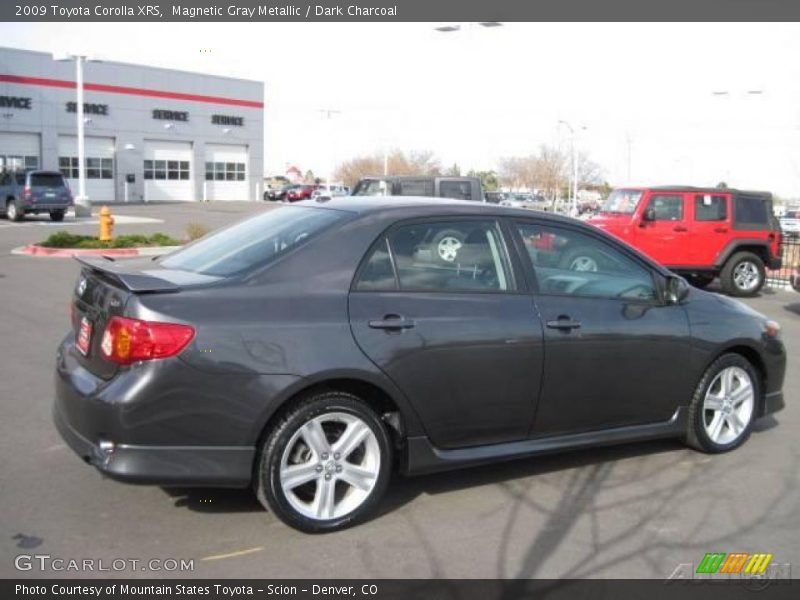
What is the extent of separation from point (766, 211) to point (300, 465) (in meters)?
14.0

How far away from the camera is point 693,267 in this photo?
15.2 metres

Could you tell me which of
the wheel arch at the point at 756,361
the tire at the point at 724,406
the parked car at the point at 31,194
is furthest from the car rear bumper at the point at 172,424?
the parked car at the point at 31,194

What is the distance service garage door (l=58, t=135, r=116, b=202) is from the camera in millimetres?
50281

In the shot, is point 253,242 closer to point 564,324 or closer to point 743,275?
point 564,324

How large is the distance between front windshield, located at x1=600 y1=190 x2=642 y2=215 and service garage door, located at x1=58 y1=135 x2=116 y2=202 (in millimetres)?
42114

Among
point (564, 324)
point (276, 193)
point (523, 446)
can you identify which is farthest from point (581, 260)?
point (276, 193)

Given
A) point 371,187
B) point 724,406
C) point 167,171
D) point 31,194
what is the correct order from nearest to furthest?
point 724,406, point 371,187, point 31,194, point 167,171

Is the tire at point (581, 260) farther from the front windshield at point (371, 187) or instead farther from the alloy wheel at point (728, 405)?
the front windshield at point (371, 187)

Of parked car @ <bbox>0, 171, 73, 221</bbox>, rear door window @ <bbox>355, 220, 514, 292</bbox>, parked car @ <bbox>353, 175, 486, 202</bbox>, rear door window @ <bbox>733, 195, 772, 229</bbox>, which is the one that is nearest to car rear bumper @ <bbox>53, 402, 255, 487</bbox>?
rear door window @ <bbox>355, 220, 514, 292</bbox>

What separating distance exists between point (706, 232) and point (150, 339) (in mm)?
13349

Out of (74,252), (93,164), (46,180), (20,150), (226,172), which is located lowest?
(74,252)

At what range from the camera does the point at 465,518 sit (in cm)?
435

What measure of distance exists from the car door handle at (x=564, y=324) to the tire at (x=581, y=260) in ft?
1.52

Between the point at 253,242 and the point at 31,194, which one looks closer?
the point at 253,242
